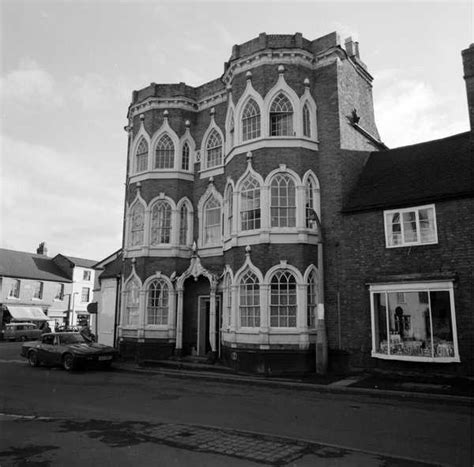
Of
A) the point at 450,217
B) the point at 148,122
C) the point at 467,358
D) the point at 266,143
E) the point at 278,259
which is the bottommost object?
the point at 467,358

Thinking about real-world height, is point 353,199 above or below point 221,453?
above

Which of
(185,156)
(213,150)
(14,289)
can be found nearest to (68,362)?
(185,156)

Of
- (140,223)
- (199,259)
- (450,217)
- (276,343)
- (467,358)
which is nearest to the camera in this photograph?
(467,358)

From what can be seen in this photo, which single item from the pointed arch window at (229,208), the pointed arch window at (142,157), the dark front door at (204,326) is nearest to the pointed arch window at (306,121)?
the pointed arch window at (229,208)

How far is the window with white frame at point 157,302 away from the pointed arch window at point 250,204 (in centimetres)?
544

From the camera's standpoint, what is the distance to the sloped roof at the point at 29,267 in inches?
1771

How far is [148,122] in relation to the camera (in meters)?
21.3

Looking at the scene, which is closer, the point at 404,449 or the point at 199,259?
the point at 404,449

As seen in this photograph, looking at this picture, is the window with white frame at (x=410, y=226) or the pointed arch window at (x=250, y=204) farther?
the pointed arch window at (x=250, y=204)

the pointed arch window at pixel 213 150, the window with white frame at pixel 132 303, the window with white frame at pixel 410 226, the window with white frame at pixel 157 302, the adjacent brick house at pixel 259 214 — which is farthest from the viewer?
the window with white frame at pixel 132 303

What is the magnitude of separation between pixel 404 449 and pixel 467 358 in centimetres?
752

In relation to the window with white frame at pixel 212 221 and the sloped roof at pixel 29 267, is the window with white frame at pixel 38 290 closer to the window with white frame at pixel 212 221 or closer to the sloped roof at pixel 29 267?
the sloped roof at pixel 29 267

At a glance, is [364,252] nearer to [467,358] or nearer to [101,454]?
[467,358]

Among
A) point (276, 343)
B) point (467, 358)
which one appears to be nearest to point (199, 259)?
point (276, 343)
